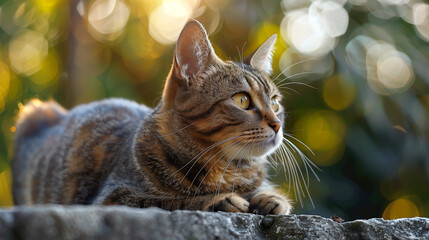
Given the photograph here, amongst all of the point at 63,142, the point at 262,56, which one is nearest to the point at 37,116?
the point at 63,142

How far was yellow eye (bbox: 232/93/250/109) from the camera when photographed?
159cm

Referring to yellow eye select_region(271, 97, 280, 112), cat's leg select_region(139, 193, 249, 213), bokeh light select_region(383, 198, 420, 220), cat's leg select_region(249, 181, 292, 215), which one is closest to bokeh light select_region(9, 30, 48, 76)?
yellow eye select_region(271, 97, 280, 112)

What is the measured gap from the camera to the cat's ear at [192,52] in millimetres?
1584

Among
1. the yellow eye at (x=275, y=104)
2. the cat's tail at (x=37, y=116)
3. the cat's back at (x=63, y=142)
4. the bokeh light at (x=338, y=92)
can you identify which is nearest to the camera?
the yellow eye at (x=275, y=104)

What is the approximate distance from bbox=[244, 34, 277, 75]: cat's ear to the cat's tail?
1.55 metres

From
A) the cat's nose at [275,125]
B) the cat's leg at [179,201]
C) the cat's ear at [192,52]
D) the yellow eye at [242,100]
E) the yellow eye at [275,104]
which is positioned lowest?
the cat's leg at [179,201]

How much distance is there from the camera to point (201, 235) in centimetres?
92

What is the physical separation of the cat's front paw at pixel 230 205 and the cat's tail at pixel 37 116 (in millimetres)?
1944

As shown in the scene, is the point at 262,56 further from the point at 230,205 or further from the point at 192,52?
the point at 230,205

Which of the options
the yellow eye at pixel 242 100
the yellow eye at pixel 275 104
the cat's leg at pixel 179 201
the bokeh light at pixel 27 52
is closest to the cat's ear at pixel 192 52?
the yellow eye at pixel 242 100

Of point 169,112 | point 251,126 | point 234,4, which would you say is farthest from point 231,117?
point 234,4

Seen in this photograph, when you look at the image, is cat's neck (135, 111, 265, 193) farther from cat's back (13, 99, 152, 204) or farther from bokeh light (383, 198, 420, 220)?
bokeh light (383, 198, 420, 220)

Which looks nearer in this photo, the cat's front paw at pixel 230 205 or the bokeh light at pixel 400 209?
the cat's front paw at pixel 230 205

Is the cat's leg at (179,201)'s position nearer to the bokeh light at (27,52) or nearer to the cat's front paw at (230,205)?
the cat's front paw at (230,205)
